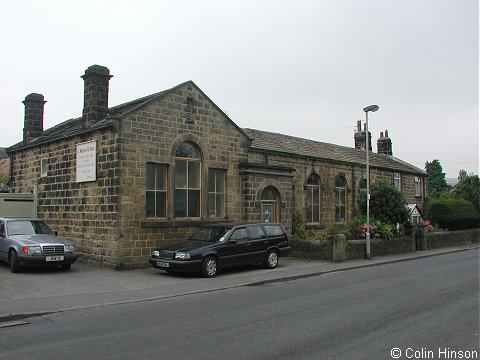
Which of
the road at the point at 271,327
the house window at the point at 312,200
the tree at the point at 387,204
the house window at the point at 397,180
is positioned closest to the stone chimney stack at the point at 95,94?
the road at the point at 271,327

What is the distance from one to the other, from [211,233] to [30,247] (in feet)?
17.3

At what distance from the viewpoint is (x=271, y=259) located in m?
15.5

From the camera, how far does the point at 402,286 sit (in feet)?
38.1

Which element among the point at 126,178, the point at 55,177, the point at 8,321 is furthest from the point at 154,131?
the point at 8,321

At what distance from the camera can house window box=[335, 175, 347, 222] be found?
1016 inches

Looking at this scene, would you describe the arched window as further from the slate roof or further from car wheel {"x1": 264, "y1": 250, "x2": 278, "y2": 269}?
car wheel {"x1": 264, "y1": 250, "x2": 278, "y2": 269}

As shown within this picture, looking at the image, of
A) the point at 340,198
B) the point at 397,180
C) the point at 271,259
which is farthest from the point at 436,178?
the point at 271,259

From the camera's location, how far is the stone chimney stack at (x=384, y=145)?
3681cm

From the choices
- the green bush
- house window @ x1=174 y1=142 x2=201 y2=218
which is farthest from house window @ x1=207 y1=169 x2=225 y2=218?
the green bush

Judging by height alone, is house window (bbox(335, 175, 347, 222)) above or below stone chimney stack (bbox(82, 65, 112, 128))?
below

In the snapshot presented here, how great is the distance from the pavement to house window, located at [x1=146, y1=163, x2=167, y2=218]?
6.75ft

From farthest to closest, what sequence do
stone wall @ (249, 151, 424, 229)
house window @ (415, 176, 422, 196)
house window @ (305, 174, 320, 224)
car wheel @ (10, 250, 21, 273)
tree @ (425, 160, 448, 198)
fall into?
tree @ (425, 160, 448, 198), house window @ (415, 176, 422, 196), house window @ (305, 174, 320, 224), stone wall @ (249, 151, 424, 229), car wheel @ (10, 250, 21, 273)

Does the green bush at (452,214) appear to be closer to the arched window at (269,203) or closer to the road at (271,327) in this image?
the arched window at (269,203)

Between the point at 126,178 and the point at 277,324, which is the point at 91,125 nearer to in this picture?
the point at 126,178
